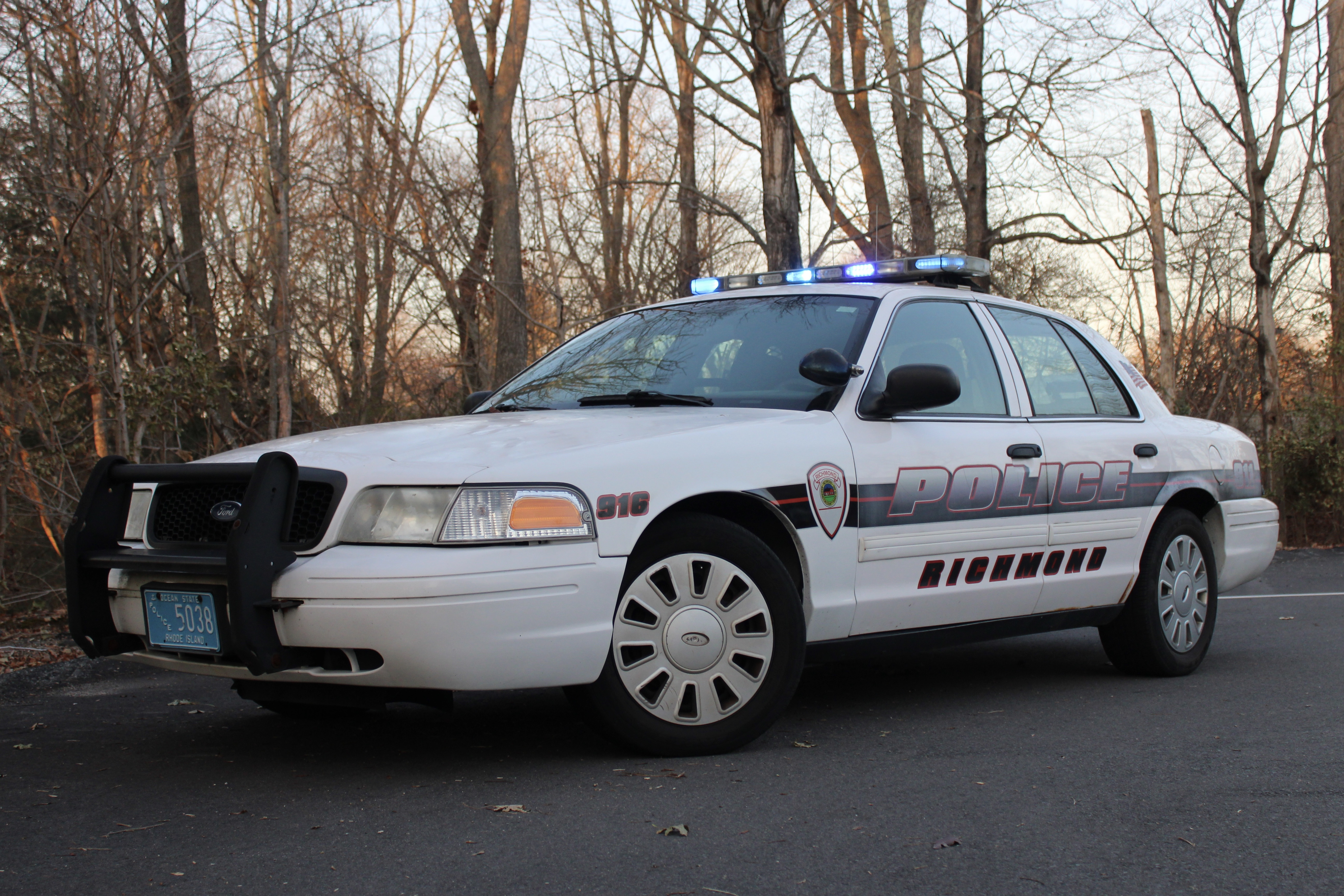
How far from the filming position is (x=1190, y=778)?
3824mm

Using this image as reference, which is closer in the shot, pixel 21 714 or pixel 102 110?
pixel 21 714

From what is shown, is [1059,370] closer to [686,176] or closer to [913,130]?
[913,130]

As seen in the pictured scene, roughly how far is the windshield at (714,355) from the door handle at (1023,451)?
80cm

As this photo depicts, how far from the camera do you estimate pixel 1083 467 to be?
17.9ft

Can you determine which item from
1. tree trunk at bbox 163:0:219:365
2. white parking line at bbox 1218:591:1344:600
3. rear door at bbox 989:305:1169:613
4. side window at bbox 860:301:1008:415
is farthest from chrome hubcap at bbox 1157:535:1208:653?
tree trunk at bbox 163:0:219:365

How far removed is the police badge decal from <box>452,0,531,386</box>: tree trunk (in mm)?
12413

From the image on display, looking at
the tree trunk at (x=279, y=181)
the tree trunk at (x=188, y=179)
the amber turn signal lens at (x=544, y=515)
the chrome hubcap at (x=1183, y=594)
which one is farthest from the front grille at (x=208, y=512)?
the tree trunk at (x=279, y=181)

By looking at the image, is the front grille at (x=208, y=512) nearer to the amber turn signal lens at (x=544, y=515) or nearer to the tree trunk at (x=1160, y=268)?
the amber turn signal lens at (x=544, y=515)

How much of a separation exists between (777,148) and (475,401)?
23.9ft

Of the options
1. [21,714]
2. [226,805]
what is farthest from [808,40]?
[226,805]

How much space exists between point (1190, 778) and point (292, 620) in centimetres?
267

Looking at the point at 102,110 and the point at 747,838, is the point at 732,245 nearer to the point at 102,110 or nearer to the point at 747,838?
the point at 102,110

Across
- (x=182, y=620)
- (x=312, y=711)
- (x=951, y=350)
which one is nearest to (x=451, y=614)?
(x=182, y=620)

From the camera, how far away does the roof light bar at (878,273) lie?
18.1 feet
